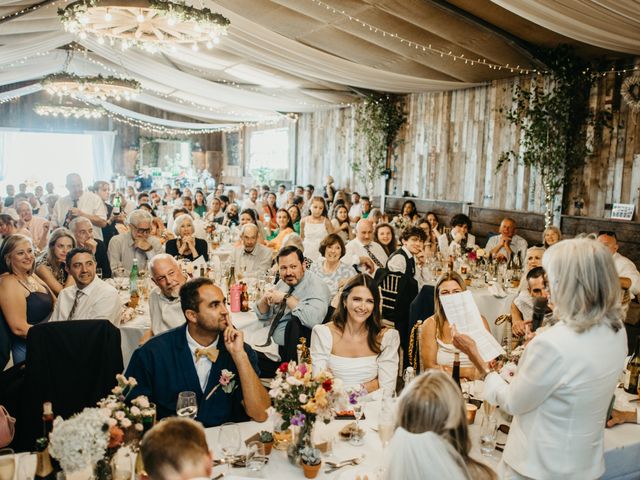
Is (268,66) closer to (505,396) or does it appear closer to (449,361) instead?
(449,361)

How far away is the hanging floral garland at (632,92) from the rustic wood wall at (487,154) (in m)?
0.11

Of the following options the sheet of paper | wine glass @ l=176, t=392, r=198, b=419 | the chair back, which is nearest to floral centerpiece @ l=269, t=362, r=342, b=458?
wine glass @ l=176, t=392, r=198, b=419

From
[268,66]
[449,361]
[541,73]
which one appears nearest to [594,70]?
[541,73]

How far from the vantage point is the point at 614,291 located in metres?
1.63

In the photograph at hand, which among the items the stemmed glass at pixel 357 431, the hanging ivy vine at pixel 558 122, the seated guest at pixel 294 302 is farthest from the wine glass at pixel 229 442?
the hanging ivy vine at pixel 558 122

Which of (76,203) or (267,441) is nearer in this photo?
(267,441)

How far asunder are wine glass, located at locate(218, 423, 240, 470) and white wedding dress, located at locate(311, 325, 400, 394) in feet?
3.03

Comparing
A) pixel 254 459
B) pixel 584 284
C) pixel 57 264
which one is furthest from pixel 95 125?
pixel 584 284

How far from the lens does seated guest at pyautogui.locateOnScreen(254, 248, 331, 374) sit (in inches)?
139

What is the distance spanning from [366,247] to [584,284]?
415 cm

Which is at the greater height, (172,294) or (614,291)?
(614,291)

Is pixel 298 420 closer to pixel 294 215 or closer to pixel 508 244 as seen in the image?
pixel 508 244

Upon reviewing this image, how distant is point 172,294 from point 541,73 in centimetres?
588

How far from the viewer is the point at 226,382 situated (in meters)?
2.22
